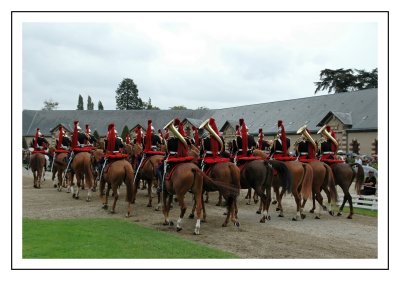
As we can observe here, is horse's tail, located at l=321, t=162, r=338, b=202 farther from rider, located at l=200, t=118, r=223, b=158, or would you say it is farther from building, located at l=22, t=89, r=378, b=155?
building, located at l=22, t=89, r=378, b=155

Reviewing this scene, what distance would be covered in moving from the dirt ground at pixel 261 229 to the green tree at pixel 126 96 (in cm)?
8123

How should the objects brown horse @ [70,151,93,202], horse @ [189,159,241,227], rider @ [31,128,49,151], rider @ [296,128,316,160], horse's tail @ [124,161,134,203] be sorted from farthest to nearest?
rider @ [31,128,49,151]
brown horse @ [70,151,93,202]
rider @ [296,128,316,160]
horse's tail @ [124,161,134,203]
horse @ [189,159,241,227]

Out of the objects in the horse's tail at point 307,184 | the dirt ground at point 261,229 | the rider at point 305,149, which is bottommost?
the dirt ground at point 261,229

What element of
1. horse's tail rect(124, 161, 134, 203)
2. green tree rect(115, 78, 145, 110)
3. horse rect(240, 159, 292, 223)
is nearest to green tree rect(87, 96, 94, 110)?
green tree rect(115, 78, 145, 110)

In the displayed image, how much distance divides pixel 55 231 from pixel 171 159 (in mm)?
3573

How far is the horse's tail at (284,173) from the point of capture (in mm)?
13578

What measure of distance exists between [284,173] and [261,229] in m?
2.30

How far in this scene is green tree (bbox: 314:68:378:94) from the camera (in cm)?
6900

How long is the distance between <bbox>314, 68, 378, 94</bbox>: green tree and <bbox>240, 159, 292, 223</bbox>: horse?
60.3 metres

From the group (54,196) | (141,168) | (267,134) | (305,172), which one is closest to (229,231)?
(305,172)

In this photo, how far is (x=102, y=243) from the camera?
9.25 metres

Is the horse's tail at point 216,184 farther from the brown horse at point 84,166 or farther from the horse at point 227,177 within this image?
the brown horse at point 84,166

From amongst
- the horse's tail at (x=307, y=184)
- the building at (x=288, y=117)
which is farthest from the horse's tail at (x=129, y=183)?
the building at (x=288, y=117)

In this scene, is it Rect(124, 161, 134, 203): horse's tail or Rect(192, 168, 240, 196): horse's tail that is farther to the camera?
Rect(124, 161, 134, 203): horse's tail
